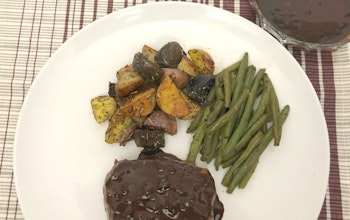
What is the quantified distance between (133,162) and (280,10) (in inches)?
49.1

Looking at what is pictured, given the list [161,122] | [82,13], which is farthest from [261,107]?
[82,13]

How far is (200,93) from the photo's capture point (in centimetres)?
253

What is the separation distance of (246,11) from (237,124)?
0.84 metres

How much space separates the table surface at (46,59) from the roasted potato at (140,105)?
74 centimetres

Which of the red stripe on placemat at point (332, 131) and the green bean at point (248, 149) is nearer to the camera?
the green bean at point (248, 149)

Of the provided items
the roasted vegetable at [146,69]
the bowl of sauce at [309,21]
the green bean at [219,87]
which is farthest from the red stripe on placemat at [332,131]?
the roasted vegetable at [146,69]

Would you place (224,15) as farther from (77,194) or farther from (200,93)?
(77,194)

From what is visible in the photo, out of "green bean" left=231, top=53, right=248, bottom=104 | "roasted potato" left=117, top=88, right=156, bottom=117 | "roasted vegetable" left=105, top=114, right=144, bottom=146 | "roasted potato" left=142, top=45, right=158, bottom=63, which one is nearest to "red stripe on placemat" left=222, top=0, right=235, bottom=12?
"green bean" left=231, top=53, right=248, bottom=104

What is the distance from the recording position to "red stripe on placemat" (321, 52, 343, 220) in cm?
263

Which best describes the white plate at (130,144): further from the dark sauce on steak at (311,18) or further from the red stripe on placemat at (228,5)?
the red stripe on placemat at (228,5)

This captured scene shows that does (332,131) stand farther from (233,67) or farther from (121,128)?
(121,128)

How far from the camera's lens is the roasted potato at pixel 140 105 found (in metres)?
2.47

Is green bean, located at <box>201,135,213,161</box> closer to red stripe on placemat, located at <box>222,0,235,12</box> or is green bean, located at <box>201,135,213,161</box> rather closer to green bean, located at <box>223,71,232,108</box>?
green bean, located at <box>223,71,232,108</box>

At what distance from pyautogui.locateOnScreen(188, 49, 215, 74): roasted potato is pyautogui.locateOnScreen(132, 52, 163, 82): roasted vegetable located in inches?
9.3
